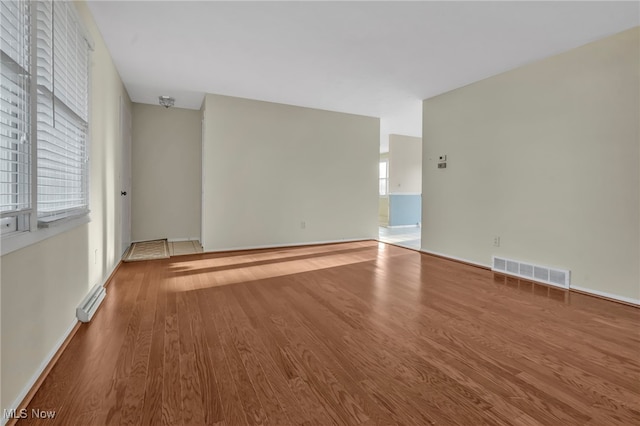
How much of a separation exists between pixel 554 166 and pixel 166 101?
5.64m

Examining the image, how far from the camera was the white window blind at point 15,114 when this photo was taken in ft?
4.39

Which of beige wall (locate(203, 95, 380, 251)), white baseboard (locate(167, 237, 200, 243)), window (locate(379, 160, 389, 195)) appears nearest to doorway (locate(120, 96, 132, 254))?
white baseboard (locate(167, 237, 200, 243))

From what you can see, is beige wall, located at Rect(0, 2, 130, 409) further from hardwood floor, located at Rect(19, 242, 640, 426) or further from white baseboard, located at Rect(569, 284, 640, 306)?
white baseboard, located at Rect(569, 284, 640, 306)

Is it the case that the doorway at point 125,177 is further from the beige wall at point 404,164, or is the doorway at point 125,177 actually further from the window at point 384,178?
the window at point 384,178

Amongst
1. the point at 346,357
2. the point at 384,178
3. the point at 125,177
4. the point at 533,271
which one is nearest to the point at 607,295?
the point at 533,271

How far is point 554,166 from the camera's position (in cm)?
347

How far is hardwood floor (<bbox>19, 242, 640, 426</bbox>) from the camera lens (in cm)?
140

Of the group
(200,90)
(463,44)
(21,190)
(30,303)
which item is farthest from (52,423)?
(200,90)

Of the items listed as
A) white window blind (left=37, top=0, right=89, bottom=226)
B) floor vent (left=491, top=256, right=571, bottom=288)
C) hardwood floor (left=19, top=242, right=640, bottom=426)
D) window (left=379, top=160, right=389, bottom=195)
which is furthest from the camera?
window (left=379, top=160, right=389, bottom=195)

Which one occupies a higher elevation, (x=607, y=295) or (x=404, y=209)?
(x=404, y=209)

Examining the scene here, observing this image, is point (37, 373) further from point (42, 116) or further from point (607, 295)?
point (607, 295)

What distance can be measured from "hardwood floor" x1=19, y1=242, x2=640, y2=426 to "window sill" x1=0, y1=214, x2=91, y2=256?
2.37ft

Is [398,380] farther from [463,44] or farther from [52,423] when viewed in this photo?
[463,44]

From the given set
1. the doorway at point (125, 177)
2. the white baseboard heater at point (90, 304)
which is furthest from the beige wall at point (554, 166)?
the doorway at point (125, 177)
